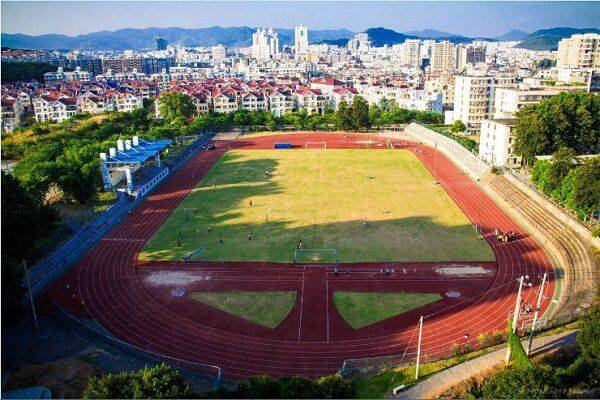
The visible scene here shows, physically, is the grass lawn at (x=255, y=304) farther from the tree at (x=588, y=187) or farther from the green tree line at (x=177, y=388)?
the tree at (x=588, y=187)

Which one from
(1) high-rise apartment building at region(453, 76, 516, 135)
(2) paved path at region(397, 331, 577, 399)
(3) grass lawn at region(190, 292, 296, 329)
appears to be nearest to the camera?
(2) paved path at region(397, 331, 577, 399)

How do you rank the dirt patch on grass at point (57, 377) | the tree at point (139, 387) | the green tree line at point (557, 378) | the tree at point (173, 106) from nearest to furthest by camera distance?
the tree at point (139, 387) < the green tree line at point (557, 378) < the dirt patch on grass at point (57, 377) < the tree at point (173, 106)

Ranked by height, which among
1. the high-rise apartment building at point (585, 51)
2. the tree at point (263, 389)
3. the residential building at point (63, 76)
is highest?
the high-rise apartment building at point (585, 51)

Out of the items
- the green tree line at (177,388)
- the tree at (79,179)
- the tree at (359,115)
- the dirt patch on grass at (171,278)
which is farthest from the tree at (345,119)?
the green tree line at (177,388)

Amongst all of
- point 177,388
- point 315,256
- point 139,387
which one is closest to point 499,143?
point 315,256

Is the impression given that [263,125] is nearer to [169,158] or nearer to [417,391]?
[169,158]

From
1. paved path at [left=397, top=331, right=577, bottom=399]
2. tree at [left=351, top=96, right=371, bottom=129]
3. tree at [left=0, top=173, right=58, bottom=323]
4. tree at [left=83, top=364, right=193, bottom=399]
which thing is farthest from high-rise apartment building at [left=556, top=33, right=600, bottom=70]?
tree at [left=83, top=364, right=193, bottom=399]

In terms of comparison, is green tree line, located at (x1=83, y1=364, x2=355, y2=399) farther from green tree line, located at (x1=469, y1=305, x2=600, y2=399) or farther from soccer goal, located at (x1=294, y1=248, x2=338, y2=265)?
soccer goal, located at (x1=294, y1=248, x2=338, y2=265)
